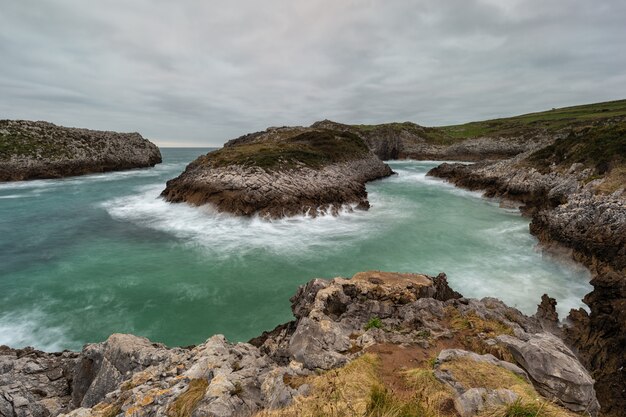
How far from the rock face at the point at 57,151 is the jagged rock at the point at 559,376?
2845 inches

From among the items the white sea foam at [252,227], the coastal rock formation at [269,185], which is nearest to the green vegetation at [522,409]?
the white sea foam at [252,227]

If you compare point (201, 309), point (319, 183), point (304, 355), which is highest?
point (319, 183)

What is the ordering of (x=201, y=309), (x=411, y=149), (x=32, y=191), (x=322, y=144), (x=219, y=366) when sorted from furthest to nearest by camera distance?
(x=411, y=149)
(x=322, y=144)
(x=32, y=191)
(x=201, y=309)
(x=219, y=366)

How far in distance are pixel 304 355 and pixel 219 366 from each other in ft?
5.70

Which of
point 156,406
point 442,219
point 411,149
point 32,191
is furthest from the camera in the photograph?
point 411,149

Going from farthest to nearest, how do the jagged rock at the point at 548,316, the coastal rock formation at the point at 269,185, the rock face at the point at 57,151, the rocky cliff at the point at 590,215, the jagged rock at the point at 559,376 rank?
the rock face at the point at 57,151 → the coastal rock formation at the point at 269,185 → the jagged rock at the point at 548,316 → the rocky cliff at the point at 590,215 → the jagged rock at the point at 559,376

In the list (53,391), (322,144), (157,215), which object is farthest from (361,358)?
(322,144)

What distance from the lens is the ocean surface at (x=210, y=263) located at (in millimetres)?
13156

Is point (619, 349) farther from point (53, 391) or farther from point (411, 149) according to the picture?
point (411, 149)

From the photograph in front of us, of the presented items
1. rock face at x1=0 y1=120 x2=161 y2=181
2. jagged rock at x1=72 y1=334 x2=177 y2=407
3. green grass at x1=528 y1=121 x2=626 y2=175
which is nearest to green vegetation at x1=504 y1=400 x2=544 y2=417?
jagged rock at x1=72 y1=334 x2=177 y2=407

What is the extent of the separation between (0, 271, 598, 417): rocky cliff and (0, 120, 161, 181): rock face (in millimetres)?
60693

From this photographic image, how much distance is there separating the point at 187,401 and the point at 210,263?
14575 millimetres

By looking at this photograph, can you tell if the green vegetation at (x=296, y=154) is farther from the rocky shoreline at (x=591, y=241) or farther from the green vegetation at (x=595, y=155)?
the green vegetation at (x=595, y=155)

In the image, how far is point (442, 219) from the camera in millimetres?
29094
